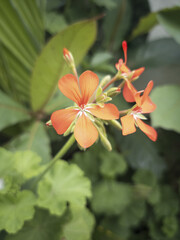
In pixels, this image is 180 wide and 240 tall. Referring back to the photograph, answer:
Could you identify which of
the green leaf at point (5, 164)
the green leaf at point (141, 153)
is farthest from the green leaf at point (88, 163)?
the green leaf at point (5, 164)

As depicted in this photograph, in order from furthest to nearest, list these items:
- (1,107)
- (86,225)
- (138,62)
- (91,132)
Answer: (138,62) < (1,107) < (86,225) < (91,132)

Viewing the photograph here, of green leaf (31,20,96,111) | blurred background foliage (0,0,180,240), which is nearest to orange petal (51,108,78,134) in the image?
blurred background foliage (0,0,180,240)

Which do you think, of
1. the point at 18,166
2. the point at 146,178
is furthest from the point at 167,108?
the point at 18,166

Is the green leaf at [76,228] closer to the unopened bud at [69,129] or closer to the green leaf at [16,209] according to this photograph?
the green leaf at [16,209]

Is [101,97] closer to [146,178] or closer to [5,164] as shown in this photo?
[5,164]

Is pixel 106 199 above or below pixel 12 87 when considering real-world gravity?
below

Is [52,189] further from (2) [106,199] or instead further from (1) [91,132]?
(2) [106,199]

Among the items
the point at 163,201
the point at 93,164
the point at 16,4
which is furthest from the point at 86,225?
the point at 16,4
